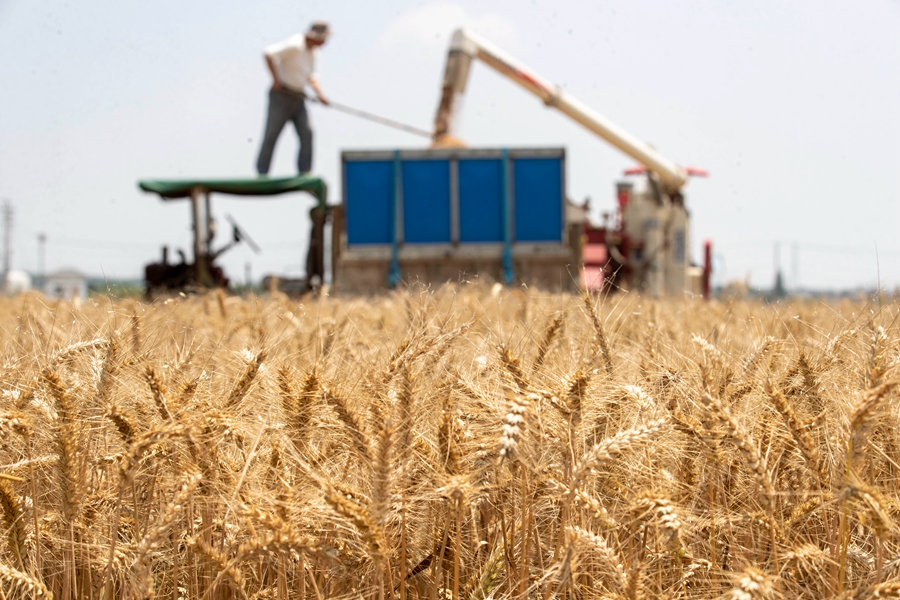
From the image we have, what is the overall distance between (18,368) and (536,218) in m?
6.87

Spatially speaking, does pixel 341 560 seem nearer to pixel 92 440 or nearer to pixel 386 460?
pixel 386 460

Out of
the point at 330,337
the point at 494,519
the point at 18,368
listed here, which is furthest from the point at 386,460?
the point at 330,337

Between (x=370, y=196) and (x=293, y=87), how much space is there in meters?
1.67

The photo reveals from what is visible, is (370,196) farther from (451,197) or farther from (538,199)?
(538,199)

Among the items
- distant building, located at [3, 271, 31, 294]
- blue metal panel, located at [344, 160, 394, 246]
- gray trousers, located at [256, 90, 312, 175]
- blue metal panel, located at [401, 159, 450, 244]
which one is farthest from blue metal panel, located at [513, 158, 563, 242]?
distant building, located at [3, 271, 31, 294]

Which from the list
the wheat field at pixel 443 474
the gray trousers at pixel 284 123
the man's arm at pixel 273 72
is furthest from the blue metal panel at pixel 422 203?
the wheat field at pixel 443 474

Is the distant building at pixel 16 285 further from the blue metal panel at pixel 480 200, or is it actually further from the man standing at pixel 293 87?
the blue metal panel at pixel 480 200

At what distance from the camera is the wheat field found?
4.20 ft

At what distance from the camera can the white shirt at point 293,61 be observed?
8398mm

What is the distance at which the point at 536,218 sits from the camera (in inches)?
325

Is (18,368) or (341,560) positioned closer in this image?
(341,560)

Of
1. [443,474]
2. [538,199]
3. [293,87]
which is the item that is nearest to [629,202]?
[538,199]

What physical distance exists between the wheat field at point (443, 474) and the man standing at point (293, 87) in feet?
23.2

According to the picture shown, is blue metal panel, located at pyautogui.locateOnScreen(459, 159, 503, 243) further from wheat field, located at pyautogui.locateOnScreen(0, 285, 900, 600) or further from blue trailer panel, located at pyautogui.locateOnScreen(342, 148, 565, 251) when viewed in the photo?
wheat field, located at pyautogui.locateOnScreen(0, 285, 900, 600)
